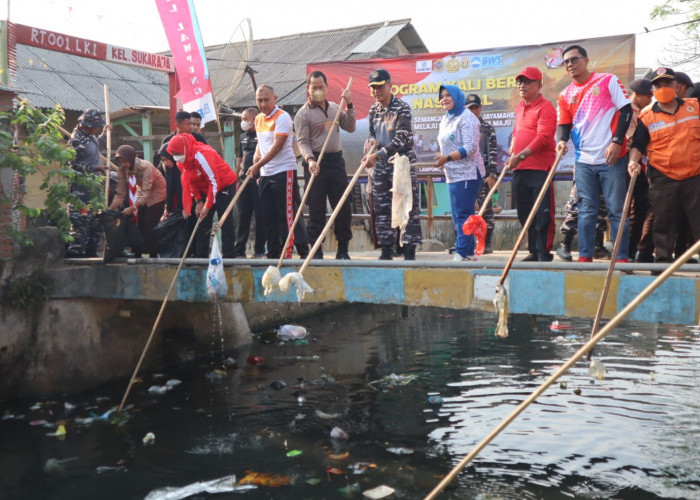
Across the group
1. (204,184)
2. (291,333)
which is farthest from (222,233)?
(291,333)

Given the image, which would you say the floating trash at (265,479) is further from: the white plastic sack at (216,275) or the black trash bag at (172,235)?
the black trash bag at (172,235)

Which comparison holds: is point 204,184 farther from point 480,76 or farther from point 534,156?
point 480,76

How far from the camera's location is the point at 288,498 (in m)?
4.98

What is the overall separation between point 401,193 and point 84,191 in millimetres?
3916

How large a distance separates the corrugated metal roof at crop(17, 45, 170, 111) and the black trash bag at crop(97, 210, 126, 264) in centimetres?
835

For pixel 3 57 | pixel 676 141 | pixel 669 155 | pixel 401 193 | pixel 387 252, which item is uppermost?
pixel 3 57

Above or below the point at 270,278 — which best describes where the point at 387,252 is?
above

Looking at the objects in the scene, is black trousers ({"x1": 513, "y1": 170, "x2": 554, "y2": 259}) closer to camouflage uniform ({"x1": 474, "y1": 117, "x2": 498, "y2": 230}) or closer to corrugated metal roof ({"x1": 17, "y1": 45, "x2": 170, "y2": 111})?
camouflage uniform ({"x1": 474, "y1": 117, "x2": 498, "y2": 230})

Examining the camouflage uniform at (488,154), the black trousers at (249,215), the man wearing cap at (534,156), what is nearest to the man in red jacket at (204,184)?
the black trousers at (249,215)

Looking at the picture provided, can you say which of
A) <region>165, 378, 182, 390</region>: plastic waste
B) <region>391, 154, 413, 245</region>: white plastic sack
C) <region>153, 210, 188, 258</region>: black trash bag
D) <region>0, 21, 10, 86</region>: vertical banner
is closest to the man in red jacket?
<region>153, 210, 188, 258</region>: black trash bag

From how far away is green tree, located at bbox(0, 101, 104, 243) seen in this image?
685 cm

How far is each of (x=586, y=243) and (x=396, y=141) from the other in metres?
1.82

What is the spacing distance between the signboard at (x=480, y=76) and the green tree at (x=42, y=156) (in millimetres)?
6038

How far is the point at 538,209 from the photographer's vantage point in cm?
611
